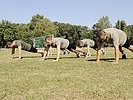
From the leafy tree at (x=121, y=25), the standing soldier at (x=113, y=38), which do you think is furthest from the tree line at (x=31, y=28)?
the standing soldier at (x=113, y=38)

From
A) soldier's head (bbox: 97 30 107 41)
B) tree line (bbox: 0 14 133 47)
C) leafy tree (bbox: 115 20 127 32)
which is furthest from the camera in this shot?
leafy tree (bbox: 115 20 127 32)

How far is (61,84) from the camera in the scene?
8.27 meters

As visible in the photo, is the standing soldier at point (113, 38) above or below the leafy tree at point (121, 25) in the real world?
below

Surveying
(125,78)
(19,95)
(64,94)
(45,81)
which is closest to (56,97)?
(64,94)

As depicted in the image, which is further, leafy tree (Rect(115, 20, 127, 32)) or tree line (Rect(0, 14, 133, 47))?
leafy tree (Rect(115, 20, 127, 32))

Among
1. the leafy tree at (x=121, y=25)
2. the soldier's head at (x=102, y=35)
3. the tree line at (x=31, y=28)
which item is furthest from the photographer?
the leafy tree at (x=121, y=25)

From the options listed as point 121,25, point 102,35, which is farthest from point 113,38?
point 121,25

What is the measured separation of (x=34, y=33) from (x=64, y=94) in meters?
87.6

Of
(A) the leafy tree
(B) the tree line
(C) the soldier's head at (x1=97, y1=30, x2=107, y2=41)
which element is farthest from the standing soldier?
(A) the leafy tree

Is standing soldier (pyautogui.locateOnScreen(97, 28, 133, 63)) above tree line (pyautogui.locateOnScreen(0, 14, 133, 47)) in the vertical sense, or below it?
below

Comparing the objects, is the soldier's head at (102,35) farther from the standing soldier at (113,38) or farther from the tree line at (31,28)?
the tree line at (31,28)

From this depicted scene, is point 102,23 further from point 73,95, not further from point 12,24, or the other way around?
point 73,95

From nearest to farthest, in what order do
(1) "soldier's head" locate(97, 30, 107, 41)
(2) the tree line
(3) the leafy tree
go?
1. (1) "soldier's head" locate(97, 30, 107, 41)
2. (2) the tree line
3. (3) the leafy tree

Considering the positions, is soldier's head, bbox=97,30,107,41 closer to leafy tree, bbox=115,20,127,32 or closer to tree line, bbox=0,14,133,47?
tree line, bbox=0,14,133,47
